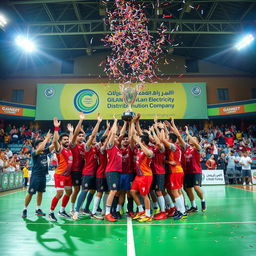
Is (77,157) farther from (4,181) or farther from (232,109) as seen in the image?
(232,109)

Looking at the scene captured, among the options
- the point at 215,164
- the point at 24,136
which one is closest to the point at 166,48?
the point at 215,164

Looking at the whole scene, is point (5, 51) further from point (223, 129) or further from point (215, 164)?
point (223, 129)

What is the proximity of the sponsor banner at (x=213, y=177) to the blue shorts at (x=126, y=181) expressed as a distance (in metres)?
10.3

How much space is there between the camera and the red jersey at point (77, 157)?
6.23m

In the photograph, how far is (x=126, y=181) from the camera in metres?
5.91

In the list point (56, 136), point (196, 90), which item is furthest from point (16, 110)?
point (56, 136)

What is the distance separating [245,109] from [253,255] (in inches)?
864

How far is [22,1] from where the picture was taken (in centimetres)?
1515

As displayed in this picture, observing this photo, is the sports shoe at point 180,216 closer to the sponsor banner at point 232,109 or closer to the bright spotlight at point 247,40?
the bright spotlight at point 247,40

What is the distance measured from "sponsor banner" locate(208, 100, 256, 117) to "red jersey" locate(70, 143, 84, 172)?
19722 millimetres

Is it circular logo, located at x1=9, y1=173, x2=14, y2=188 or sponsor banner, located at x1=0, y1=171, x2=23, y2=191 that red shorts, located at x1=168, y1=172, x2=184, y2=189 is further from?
circular logo, located at x1=9, y1=173, x2=14, y2=188

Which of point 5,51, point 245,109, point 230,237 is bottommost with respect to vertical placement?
point 230,237

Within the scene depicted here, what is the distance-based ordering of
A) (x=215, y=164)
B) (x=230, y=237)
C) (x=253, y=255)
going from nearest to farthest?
(x=253, y=255)
(x=230, y=237)
(x=215, y=164)

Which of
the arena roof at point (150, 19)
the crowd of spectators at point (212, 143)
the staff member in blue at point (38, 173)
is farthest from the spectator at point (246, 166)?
the staff member in blue at point (38, 173)
